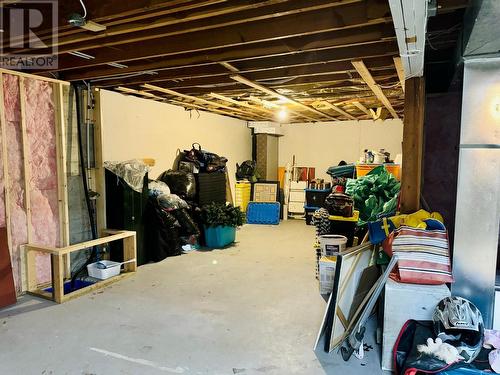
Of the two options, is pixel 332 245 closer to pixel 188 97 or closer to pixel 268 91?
pixel 268 91

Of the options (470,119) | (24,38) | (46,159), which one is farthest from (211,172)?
(470,119)

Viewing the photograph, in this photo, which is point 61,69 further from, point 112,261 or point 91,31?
point 112,261

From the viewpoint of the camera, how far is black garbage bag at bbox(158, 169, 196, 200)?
546 centimetres

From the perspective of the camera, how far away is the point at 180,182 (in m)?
5.49

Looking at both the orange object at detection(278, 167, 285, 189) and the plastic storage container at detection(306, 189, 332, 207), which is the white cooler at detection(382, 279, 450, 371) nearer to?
the plastic storage container at detection(306, 189, 332, 207)

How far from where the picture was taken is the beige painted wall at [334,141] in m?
7.69

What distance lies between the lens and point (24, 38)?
2877 mm

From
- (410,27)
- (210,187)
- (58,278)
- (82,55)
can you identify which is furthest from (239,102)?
(410,27)

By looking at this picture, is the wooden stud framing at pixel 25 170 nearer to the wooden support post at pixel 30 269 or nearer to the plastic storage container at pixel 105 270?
the wooden support post at pixel 30 269

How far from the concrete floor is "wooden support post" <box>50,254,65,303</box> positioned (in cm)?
12

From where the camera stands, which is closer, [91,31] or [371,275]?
[91,31]

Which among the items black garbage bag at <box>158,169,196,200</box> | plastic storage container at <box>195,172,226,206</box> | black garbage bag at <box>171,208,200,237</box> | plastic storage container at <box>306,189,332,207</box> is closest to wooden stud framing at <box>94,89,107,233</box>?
black garbage bag at <box>171,208,200,237</box>

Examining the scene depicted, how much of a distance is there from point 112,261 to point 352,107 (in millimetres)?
4619

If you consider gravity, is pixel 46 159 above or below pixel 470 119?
below
